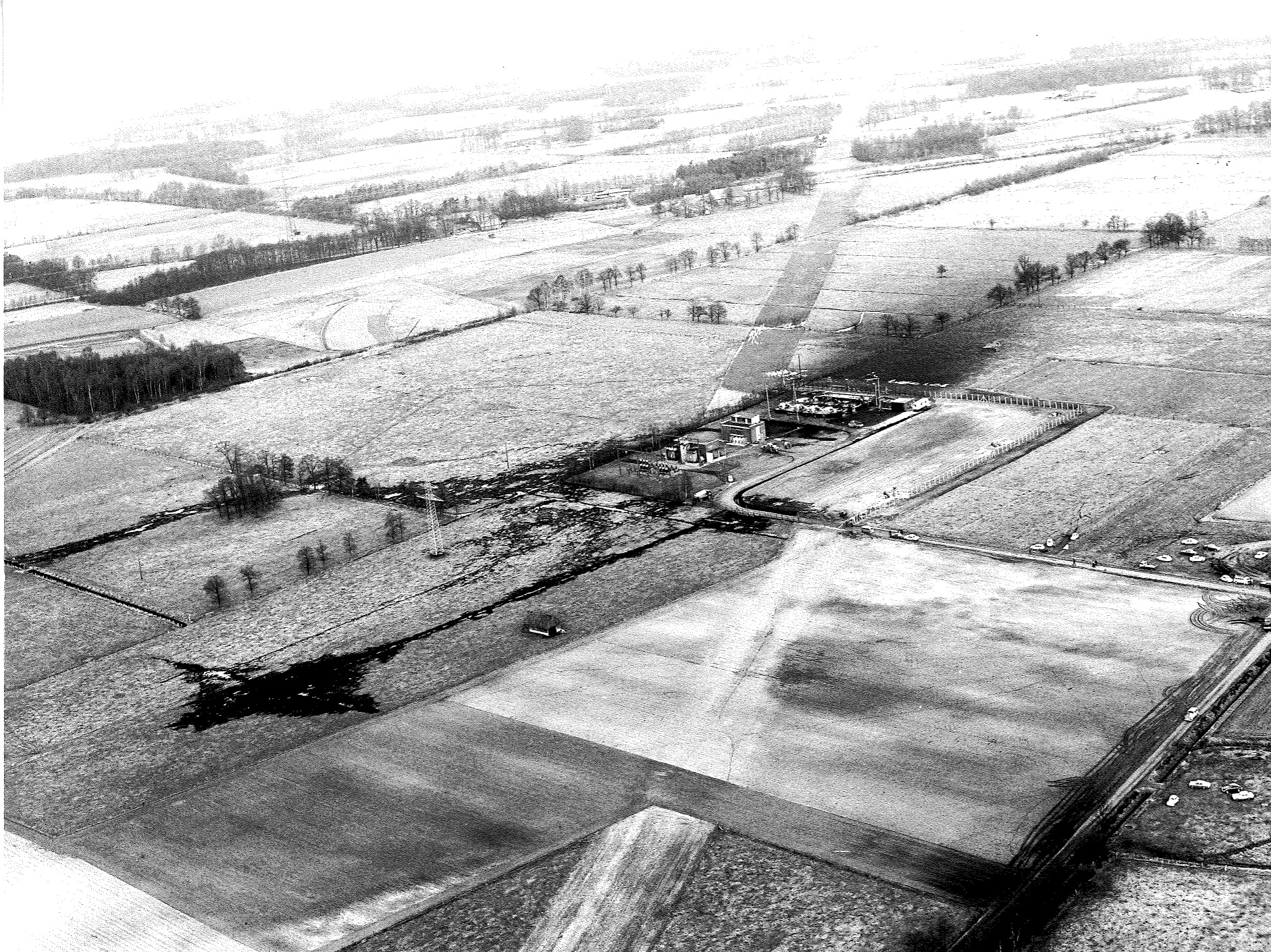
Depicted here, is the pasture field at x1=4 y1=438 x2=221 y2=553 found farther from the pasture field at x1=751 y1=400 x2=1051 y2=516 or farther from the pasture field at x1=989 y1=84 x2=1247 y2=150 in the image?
the pasture field at x1=989 y1=84 x2=1247 y2=150

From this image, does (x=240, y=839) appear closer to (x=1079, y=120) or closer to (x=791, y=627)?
(x=791, y=627)

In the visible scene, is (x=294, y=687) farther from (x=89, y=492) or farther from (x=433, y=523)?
(x=89, y=492)

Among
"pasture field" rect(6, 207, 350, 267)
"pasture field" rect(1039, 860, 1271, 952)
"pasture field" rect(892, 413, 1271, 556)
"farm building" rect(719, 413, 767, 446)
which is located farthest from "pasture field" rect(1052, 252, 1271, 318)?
"pasture field" rect(6, 207, 350, 267)

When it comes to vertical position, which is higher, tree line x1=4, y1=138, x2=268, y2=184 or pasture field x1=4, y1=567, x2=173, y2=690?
tree line x1=4, y1=138, x2=268, y2=184

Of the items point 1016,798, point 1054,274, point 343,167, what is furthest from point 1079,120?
point 1016,798

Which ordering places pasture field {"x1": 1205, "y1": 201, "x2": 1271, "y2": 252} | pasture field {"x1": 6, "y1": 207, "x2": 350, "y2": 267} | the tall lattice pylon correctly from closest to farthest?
1. the tall lattice pylon
2. pasture field {"x1": 1205, "y1": 201, "x2": 1271, "y2": 252}
3. pasture field {"x1": 6, "y1": 207, "x2": 350, "y2": 267}

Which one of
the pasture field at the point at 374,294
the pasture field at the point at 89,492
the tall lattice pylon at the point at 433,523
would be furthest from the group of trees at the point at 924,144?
the tall lattice pylon at the point at 433,523

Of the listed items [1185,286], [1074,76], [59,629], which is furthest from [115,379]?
[1074,76]
